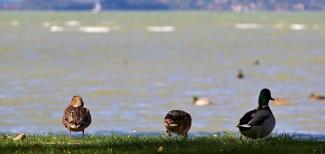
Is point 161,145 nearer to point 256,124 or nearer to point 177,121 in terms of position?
point 256,124

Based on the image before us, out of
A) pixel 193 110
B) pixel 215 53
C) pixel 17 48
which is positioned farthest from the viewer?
pixel 17 48

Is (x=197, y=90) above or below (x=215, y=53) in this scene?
below

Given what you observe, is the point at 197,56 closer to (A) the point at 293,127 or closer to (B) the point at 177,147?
(A) the point at 293,127

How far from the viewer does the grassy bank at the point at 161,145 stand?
12117mm

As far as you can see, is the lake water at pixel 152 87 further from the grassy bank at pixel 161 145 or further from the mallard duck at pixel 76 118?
the grassy bank at pixel 161 145

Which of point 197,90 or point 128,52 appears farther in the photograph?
point 128,52

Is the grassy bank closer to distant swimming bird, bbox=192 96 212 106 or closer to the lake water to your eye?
the lake water

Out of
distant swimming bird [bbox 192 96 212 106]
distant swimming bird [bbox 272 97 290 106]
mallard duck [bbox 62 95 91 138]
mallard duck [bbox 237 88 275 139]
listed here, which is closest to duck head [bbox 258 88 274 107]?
mallard duck [bbox 237 88 275 139]

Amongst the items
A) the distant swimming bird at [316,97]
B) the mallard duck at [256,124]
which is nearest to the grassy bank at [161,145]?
the mallard duck at [256,124]

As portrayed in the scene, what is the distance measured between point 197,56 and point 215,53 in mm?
3986

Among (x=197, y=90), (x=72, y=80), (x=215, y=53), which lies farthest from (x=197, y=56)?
(x=197, y=90)

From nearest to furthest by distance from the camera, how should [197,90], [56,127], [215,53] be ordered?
[56,127] < [197,90] < [215,53]

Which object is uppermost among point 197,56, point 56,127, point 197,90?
point 197,56

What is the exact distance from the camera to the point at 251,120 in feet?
41.9
